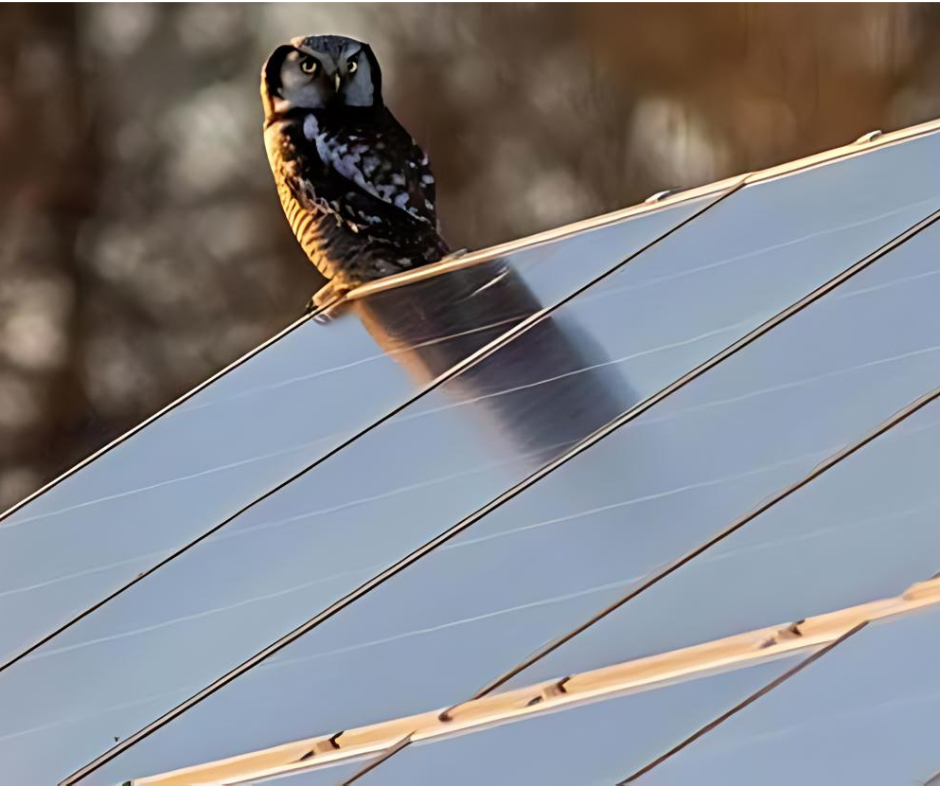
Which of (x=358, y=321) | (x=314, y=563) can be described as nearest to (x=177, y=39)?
(x=358, y=321)

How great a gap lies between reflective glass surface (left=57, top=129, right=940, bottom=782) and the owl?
2.62 feet

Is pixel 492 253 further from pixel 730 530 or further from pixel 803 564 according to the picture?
pixel 803 564

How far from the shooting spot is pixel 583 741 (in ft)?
3.85

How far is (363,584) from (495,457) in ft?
0.82

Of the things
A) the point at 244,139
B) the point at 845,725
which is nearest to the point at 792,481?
the point at 845,725

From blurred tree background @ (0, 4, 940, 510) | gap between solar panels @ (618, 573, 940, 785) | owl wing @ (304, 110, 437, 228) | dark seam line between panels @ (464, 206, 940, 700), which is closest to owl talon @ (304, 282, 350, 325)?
owl wing @ (304, 110, 437, 228)

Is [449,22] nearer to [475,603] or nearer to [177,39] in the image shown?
[177,39]

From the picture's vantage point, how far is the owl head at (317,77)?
328 cm

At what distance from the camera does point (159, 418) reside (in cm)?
223

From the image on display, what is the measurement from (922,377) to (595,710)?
55cm

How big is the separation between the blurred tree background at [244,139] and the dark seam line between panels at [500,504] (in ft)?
13.7

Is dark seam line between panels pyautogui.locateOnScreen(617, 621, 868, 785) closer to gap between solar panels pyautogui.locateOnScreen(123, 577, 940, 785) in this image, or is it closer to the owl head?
gap between solar panels pyautogui.locateOnScreen(123, 577, 940, 785)

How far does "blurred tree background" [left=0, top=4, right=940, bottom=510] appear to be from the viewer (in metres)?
6.16

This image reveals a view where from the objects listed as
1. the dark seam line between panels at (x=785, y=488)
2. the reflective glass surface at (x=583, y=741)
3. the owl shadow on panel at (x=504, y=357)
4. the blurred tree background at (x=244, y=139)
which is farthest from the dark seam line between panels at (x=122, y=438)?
the blurred tree background at (x=244, y=139)
